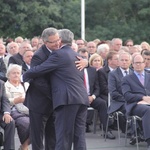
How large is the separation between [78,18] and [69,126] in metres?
22.7

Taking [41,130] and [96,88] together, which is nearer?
[41,130]

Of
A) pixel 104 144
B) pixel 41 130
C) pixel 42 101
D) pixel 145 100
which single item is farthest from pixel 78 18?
pixel 42 101

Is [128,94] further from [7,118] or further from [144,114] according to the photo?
[7,118]

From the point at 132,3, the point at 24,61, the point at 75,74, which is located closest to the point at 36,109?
the point at 75,74

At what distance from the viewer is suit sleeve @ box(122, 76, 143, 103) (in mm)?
10359

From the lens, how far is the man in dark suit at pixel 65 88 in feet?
27.0

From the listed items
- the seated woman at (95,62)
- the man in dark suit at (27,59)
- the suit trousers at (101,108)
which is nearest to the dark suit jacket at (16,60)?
the man in dark suit at (27,59)

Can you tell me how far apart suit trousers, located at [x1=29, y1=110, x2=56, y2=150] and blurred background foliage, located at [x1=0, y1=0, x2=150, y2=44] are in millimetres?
17582

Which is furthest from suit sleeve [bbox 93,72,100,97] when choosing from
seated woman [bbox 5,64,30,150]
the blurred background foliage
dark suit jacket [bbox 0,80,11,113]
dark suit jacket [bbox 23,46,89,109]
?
the blurred background foliage

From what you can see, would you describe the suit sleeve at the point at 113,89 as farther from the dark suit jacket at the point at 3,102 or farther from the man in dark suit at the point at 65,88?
the man in dark suit at the point at 65,88

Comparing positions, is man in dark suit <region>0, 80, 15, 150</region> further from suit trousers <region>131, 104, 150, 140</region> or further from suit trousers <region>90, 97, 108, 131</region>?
suit trousers <region>90, 97, 108, 131</region>

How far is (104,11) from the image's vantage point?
33.2m

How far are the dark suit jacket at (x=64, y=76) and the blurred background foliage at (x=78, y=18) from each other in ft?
59.4

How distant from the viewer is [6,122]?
9.47 m
